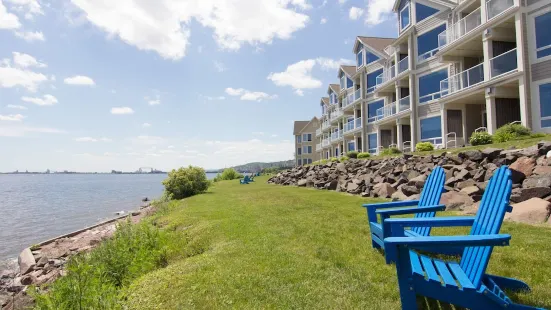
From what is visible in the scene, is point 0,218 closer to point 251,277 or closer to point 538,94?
point 251,277

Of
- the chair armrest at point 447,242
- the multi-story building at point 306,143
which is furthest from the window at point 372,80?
the multi-story building at point 306,143

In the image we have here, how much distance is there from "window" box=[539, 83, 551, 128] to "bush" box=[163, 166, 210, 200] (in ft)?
63.2

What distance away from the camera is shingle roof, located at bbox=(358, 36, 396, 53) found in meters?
30.8

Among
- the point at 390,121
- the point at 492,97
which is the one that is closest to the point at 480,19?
the point at 492,97

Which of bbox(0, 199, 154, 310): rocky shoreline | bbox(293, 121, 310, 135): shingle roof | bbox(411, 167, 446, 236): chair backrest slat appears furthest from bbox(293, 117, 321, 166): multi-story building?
bbox(411, 167, 446, 236): chair backrest slat

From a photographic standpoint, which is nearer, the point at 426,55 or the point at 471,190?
the point at 471,190

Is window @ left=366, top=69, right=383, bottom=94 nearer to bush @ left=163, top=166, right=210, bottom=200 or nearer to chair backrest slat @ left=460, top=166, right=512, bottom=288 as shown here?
bush @ left=163, top=166, right=210, bottom=200

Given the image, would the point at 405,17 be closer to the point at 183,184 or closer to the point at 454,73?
the point at 454,73

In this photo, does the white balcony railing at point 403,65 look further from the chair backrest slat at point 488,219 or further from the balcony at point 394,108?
the chair backrest slat at point 488,219

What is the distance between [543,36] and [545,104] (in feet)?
10.0

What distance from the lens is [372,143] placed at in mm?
30641

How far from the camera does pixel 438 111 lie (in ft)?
69.1

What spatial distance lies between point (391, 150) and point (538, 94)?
806cm

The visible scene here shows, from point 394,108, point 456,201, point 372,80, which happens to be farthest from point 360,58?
point 456,201
